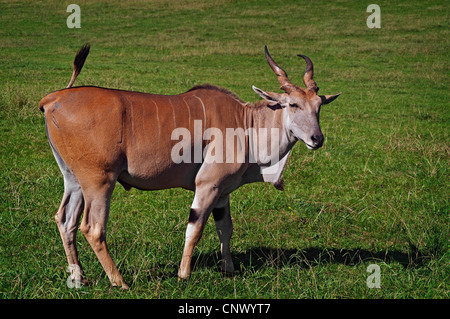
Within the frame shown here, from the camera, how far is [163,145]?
432cm

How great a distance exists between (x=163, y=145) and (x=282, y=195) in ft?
8.47

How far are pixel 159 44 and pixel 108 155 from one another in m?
15.5

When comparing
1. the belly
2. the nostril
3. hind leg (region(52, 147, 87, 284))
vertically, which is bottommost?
hind leg (region(52, 147, 87, 284))

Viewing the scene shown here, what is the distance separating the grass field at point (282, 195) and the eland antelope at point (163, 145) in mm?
375

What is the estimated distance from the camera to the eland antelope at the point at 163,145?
413 cm

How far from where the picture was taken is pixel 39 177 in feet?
22.7

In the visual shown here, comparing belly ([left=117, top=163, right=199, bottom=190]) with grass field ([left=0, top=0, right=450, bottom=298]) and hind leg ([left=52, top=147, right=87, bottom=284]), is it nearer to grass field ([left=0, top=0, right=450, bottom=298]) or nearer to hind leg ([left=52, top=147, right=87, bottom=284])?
hind leg ([left=52, top=147, right=87, bottom=284])

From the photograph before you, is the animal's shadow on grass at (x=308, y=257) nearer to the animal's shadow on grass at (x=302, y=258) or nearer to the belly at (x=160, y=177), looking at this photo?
the animal's shadow on grass at (x=302, y=258)

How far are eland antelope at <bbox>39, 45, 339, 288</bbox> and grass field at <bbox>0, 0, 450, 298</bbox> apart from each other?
38 centimetres

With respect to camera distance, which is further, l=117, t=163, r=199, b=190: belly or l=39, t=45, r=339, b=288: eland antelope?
l=117, t=163, r=199, b=190: belly

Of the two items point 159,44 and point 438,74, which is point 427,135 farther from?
point 159,44

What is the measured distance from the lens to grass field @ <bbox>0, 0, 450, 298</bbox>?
4.47 m

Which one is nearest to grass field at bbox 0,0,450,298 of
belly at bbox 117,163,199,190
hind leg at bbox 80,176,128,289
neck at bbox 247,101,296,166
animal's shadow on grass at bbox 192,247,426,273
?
animal's shadow on grass at bbox 192,247,426,273

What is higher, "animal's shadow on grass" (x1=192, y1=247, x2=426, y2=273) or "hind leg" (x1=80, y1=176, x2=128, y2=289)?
"hind leg" (x1=80, y1=176, x2=128, y2=289)
